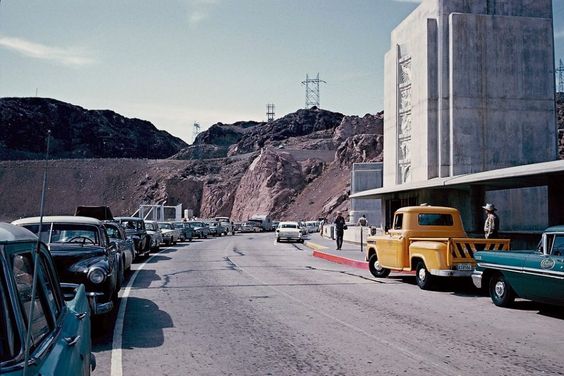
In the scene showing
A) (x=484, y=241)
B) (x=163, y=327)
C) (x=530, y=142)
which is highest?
(x=530, y=142)

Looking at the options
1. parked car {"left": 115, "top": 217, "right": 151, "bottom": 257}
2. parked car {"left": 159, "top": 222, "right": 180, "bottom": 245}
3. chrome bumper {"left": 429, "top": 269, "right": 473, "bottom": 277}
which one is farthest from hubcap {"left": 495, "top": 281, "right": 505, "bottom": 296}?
parked car {"left": 159, "top": 222, "right": 180, "bottom": 245}

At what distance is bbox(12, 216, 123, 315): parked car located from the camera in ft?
29.3

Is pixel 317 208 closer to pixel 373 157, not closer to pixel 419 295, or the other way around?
pixel 373 157

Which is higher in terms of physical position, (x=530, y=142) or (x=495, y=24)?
(x=495, y=24)

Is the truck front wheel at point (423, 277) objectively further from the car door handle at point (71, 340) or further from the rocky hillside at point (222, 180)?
the rocky hillside at point (222, 180)

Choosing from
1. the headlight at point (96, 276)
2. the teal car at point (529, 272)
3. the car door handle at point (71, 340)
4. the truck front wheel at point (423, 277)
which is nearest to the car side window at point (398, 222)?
the truck front wheel at point (423, 277)

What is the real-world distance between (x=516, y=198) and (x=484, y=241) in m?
18.8

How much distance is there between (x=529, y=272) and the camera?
417 inches

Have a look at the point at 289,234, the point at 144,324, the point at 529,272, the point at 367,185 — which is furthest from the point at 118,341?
the point at 367,185

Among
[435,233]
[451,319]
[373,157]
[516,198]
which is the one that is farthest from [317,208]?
[451,319]

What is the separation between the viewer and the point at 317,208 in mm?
79875

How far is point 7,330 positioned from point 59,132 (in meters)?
183

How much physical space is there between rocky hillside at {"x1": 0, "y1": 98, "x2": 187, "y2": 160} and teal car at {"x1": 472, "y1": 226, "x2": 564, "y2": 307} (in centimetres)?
14578

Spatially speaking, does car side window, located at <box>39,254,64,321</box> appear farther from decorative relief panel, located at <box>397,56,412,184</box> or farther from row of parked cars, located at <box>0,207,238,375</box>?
decorative relief panel, located at <box>397,56,412,184</box>
